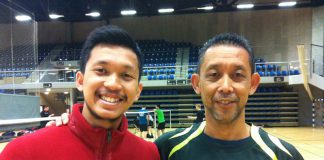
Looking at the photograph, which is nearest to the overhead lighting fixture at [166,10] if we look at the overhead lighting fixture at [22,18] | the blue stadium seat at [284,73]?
the blue stadium seat at [284,73]

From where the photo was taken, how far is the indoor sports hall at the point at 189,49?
54.3ft

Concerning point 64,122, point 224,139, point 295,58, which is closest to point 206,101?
point 224,139

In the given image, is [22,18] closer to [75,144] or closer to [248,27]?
[75,144]

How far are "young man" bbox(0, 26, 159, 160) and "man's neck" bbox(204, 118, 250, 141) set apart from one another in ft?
1.38

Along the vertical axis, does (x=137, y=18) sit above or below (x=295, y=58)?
above

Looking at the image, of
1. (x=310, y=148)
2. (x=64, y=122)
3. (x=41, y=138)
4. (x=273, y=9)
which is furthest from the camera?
(x=273, y=9)

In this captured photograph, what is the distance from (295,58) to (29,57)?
1372 centimetres

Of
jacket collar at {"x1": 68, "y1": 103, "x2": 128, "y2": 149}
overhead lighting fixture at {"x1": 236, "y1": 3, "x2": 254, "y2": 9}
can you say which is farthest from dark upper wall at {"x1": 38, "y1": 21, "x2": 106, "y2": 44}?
jacket collar at {"x1": 68, "y1": 103, "x2": 128, "y2": 149}

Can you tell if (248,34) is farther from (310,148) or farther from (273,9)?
(310,148)

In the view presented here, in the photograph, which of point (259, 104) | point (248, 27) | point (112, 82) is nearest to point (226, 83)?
point (112, 82)

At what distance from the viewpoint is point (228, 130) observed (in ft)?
5.65

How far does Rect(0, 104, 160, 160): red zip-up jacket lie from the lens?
135cm

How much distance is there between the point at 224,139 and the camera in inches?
67.6

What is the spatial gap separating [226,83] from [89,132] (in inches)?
27.5
